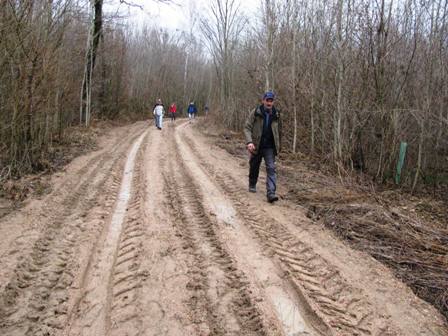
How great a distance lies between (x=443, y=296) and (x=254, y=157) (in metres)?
4.00

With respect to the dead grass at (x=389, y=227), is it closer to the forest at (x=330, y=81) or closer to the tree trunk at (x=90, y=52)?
the forest at (x=330, y=81)

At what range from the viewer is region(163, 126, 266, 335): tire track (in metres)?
3.05

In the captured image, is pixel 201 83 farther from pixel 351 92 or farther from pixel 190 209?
pixel 190 209

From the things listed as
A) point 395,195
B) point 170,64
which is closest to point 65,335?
point 395,195

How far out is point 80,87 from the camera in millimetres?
18375

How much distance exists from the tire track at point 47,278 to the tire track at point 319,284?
214 cm

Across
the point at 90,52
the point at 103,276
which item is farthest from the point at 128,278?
the point at 90,52

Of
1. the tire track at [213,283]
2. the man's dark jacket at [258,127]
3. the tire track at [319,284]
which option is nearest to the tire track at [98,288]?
the tire track at [213,283]

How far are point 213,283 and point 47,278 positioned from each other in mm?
1639

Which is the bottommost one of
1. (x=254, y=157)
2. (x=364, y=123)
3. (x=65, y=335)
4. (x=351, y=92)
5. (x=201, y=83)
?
(x=65, y=335)

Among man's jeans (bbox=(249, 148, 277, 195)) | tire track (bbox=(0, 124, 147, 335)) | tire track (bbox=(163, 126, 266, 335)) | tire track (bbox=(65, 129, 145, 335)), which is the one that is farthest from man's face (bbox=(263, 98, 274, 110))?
tire track (bbox=(0, 124, 147, 335))

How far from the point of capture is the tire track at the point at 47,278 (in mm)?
3041

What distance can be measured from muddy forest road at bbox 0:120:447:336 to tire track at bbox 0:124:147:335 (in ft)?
Result: 0.04

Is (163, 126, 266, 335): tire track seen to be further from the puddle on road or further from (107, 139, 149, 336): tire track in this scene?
the puddle on road
